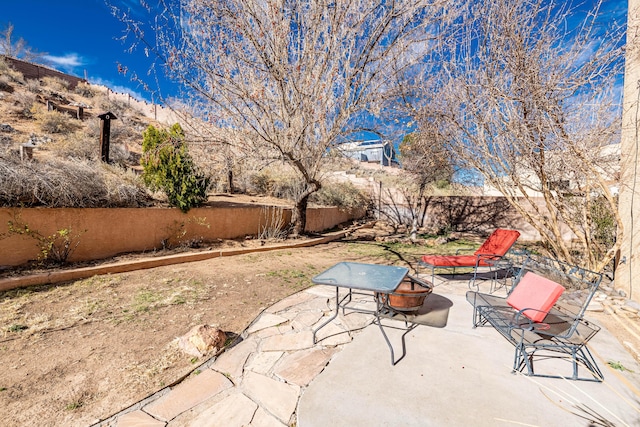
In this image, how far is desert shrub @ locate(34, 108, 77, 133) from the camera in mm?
13867

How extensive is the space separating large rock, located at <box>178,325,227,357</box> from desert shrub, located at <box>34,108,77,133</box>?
16387 millimetres

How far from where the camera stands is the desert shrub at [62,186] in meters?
4.70

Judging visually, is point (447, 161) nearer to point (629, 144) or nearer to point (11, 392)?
point (629, 144)

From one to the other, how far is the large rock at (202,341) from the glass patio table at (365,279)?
3.13ft

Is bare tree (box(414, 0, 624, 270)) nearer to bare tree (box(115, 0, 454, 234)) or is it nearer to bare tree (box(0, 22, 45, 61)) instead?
bare tree (box(115, 0, 454, 234))

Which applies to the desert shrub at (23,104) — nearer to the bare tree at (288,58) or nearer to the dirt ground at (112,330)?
the bare tree at (288,58)

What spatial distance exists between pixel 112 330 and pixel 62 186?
3.34 metres

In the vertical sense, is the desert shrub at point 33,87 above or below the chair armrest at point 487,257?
above

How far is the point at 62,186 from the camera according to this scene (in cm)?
507

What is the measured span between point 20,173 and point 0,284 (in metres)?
1.78

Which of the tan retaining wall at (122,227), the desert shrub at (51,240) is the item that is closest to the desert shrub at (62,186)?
the tan retaining wall at (122,227)

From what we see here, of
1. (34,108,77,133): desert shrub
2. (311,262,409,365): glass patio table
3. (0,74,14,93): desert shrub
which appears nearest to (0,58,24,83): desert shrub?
(0,74,14,93): desert shrub

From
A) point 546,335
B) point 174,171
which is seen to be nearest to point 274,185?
point 174,171

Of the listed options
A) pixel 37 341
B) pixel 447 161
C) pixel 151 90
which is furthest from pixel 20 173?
pixel 447 161
